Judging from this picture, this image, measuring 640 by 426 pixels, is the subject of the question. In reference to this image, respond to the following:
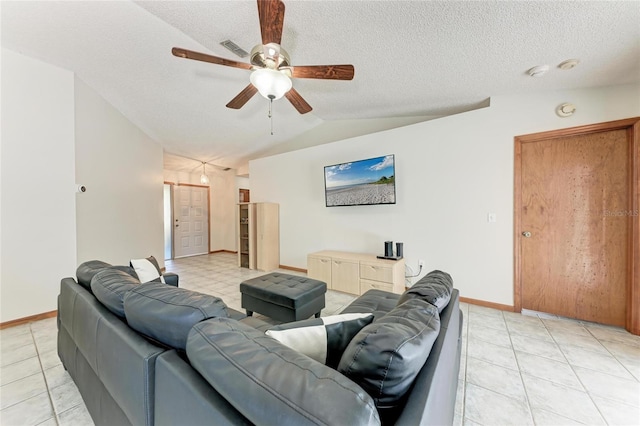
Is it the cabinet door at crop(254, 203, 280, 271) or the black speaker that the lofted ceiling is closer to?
the black speaker

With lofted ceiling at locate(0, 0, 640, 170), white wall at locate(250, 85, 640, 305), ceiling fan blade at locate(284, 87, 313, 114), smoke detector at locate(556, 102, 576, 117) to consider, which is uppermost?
lofted ceiling at locate(0, 0, 640, 170)

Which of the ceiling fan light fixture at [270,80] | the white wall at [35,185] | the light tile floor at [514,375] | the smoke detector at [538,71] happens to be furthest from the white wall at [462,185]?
the white wall at [35,185]

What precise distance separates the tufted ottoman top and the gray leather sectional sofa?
1.25 meters

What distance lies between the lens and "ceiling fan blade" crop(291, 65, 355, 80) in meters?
1.82

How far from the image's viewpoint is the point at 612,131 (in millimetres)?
2373

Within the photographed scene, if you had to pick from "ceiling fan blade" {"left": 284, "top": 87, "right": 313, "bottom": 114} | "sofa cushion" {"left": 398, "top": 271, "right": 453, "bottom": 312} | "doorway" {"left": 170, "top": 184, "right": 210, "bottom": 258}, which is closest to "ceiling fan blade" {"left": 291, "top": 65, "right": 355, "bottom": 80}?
"ceiling fan blade" {"left": 284, "top": 87, "right": 313, "bottom": 114}

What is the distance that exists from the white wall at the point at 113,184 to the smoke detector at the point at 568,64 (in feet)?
17.0

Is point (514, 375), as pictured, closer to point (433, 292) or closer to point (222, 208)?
point (433, 292)

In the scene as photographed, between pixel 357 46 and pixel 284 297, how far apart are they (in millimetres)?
2331

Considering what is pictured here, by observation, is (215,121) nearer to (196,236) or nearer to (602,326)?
(196,236)

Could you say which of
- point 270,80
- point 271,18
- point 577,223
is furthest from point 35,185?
point 577,223

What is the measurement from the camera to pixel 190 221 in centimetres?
645

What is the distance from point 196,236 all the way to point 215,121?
3789 mm

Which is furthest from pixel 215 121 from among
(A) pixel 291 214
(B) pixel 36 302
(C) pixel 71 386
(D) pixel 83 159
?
(C) pixel 71 386
